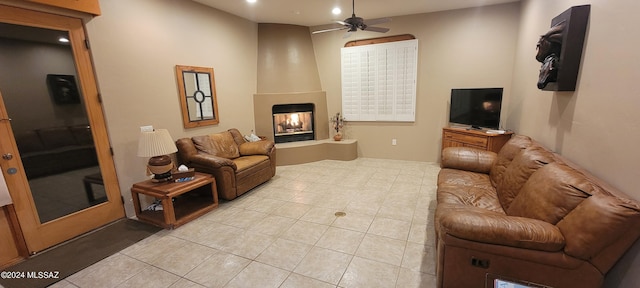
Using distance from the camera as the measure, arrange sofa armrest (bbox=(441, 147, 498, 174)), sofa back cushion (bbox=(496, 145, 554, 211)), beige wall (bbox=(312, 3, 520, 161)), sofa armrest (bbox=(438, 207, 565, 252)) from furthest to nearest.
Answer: beige wall (bbox=(312, 3, 520, 161)), sofa armrest (bbox=(441, 147, 498, 174)), sofa back cushion (bbox=(496, 145, 554, 211)), sofa armrest (bbox=(438, 207, 565, 252))

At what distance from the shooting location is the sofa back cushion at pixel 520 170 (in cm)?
205

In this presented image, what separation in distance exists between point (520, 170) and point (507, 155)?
22.0 inches

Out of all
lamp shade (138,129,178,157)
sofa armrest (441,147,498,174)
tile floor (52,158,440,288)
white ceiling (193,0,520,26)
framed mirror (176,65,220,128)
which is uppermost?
white ceiling (193,0,520,26)

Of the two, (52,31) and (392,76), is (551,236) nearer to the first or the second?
(392,76)

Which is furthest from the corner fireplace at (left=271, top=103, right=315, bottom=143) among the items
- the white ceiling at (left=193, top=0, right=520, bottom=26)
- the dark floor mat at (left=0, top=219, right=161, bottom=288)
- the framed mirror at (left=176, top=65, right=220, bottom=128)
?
the dark floor mat at (left=0, top=219, right=161, bottom=288)

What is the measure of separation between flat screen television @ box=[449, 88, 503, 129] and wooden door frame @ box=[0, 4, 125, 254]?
520 centimetres

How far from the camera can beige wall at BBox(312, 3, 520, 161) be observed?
13.9ft

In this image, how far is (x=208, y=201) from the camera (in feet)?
11.5

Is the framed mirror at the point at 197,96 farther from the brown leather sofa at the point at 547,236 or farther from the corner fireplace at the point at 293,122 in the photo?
the brown leather sofa at the point at 547,236

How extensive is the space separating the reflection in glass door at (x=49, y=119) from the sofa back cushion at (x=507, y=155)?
4.39m

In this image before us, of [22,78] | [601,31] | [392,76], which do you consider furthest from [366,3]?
[22,78]

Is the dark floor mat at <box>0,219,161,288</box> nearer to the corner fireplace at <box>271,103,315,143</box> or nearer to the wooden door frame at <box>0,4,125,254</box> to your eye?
the wooden door frame at <box>0,4,125,254</box>

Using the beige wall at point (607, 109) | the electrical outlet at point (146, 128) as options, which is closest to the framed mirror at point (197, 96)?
the electrical outlet at point (146, 128)

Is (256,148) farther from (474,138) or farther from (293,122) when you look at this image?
(474,138)
